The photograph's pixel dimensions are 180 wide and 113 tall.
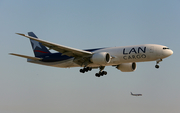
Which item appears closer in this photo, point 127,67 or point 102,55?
point 102,55

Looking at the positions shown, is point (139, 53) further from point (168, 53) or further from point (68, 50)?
point (68, 50)

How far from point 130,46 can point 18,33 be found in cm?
1643

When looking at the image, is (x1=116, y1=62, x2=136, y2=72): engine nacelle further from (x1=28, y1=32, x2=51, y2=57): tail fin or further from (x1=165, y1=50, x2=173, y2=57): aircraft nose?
(x1=28, y1=32, x2=51, y2=57): tail fin

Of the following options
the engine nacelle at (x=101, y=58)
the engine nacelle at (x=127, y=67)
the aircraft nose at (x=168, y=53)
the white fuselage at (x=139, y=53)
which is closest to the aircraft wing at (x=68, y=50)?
the engine nacelle at (x=101, y=58)

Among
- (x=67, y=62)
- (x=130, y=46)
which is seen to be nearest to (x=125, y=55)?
(x=130, y=46)

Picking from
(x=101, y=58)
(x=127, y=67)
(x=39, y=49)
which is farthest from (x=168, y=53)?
(x=39, y=49)

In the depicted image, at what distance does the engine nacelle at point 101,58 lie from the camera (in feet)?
127

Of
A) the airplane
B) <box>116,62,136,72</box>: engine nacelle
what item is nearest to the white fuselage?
the airplane

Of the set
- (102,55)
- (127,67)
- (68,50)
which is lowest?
(127,67)

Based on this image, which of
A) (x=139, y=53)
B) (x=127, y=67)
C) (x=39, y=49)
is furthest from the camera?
(x=39, y=49)

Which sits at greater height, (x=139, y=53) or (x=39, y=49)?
(x=39, y=49)

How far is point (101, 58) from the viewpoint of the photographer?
38688 mm

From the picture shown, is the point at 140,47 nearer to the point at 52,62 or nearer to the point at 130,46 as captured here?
the point at 130,46

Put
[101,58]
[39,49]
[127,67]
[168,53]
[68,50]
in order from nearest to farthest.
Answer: [168,53] → [101,58] → [68,50] → [127,67] → [39,49]
